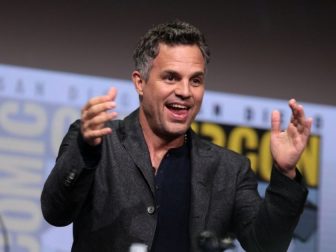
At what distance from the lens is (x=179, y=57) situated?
1947 millimetres

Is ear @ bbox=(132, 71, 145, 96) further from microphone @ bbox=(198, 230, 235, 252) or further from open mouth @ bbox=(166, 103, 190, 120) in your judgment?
microphone @ bbox=(198, 230, 235, 252)

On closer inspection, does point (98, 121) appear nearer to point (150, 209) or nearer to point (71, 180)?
point (71, 180)

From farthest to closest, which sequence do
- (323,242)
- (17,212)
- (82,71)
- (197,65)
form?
(323,242), (82,71), (17,212), (197,65)

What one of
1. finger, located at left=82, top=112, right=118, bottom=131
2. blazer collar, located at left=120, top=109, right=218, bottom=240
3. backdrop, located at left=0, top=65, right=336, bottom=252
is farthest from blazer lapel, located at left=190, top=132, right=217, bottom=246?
backdrop, located at left=0, top=65, right=336, bottom=252

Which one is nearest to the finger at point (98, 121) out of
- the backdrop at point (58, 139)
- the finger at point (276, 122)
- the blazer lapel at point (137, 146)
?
the blazer lapel at point (137, 146)

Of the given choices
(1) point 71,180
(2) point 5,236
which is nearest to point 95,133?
(1) point 71,180

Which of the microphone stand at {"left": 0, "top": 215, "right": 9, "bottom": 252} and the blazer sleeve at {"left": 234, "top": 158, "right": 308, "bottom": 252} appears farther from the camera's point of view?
the microphone stand at {"left": 0, "top": 215, "right": 9, "bottom": 252}

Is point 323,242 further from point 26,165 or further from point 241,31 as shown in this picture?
point 26,165

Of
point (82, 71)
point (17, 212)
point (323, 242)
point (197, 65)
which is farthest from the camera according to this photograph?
point (323, 242)

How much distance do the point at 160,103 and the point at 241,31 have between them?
5.86ft

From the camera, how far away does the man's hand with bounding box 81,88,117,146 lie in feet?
5.18

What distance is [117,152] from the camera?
6.40ft

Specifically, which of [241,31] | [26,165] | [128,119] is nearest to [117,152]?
[128,119]

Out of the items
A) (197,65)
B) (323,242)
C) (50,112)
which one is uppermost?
(197,65)
